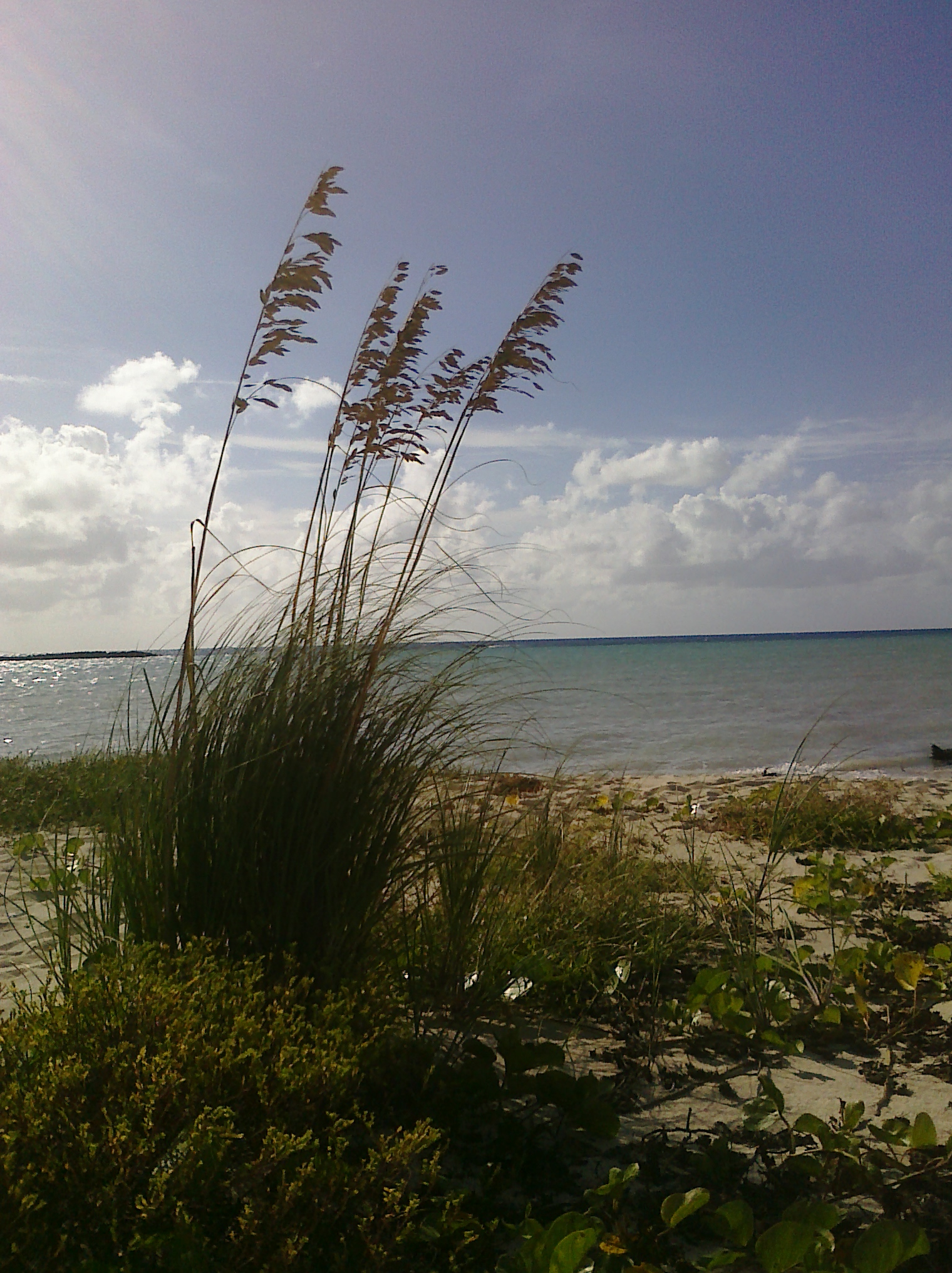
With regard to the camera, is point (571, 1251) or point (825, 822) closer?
point (571, 1251)

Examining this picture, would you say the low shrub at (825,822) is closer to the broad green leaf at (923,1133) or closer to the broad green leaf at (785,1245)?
the broad green leaf at (923,1133)

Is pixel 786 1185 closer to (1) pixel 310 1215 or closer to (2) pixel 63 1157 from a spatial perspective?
(1) pixel 310 1215

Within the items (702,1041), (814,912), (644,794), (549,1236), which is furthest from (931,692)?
(549,1236)

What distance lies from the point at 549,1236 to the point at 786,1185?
687mm

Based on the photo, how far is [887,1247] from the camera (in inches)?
62.1

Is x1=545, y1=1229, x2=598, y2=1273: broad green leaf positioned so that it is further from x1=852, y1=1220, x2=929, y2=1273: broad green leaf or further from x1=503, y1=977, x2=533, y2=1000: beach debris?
x1=503, y1=977, x2=533, y2=1000: beach debris

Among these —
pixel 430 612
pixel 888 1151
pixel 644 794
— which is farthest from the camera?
pixel 644 794

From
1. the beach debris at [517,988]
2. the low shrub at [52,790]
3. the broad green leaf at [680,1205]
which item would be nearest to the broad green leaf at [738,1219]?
the broad green leaf at [680,1205]

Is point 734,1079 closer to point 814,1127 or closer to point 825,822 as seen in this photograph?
point 814,1127

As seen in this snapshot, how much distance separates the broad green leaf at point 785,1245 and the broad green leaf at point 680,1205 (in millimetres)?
122

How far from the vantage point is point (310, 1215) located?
1610mm

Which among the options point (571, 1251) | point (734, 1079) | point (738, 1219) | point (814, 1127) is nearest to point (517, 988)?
point (734, 1079)

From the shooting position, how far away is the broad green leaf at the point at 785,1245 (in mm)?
1585

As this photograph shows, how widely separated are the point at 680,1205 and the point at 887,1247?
0.37 metres
